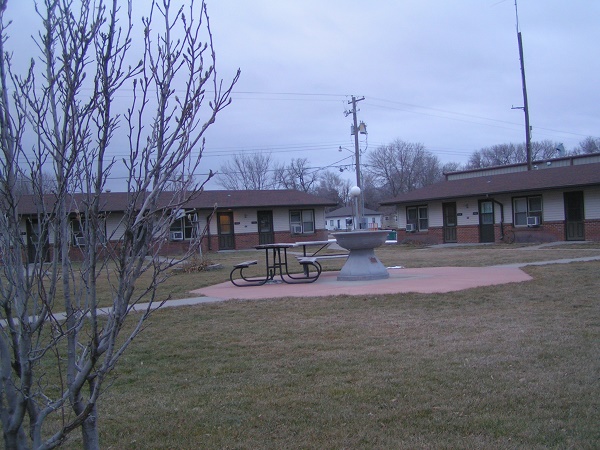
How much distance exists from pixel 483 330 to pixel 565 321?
1191mm

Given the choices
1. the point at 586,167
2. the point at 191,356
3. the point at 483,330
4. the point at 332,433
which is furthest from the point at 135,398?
the point at 586,167

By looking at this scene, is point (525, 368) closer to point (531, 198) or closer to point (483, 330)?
point (483, 330)

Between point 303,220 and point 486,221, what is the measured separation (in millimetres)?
11325

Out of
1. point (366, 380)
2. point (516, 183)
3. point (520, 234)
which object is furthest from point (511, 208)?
point (366, 380)

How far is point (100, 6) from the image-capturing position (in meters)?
2.70

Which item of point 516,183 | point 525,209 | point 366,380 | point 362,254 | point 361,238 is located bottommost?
point 366,380

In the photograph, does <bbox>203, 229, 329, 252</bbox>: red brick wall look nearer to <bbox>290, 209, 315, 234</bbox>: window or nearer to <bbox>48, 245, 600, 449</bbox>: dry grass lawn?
<bbox>290, 209, 315, 234</bbox>: window

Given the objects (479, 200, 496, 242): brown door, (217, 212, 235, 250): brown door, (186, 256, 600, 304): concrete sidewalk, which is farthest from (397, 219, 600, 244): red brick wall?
(186, 256, 600, 304): concrete sidewalk

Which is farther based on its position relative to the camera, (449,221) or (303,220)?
(303,220)

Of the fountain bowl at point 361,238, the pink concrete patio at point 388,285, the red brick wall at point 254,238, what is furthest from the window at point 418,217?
the fountain bowl at point 361,238

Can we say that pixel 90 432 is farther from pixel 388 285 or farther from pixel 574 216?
pixel 574 216

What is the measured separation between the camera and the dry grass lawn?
410cm

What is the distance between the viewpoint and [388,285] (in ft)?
39.6

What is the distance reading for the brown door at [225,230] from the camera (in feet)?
117
